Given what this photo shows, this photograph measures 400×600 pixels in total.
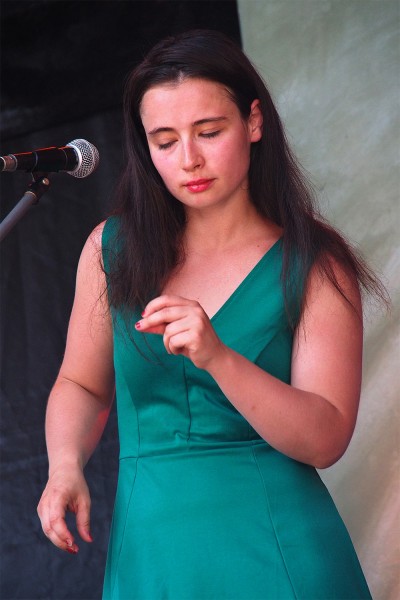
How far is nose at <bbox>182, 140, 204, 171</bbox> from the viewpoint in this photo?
1.92 m

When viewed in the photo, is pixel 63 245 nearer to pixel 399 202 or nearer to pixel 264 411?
pixel 399 202

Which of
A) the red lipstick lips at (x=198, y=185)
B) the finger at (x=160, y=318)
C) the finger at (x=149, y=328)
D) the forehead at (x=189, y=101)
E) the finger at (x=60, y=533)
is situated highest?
the forehead at (x=189, y=101)

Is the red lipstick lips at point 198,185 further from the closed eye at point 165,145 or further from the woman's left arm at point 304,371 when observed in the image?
the woman's left arm at point 304,371

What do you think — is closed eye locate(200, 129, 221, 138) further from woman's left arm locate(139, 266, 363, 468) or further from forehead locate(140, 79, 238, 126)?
woman's left arm locate(139, 266, 363, 468)

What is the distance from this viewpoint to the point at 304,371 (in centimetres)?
192

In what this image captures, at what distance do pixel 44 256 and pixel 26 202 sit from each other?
139 centimetres

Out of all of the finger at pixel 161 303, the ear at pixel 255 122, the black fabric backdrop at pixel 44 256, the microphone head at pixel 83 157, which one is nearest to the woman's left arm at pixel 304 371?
the finger at pixel 161 303

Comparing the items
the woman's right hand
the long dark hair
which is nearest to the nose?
the long dark hair

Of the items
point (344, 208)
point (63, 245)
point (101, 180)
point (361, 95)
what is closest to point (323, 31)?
point (361, 95)

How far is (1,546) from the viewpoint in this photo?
10.3ft

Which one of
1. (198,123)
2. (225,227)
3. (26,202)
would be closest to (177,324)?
(26,202)

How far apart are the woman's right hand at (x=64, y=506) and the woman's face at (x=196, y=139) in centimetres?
58

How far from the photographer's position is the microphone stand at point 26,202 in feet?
5.79

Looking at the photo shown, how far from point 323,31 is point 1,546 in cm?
182
